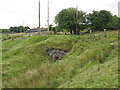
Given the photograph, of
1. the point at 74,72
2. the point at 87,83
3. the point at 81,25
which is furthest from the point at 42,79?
the point at 81,25

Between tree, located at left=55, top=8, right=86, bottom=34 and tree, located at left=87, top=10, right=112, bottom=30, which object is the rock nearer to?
tree, located at left=55, top=8, right=86, bottom=34

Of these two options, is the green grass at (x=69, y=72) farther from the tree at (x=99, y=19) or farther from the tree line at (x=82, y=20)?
the tree at (x=99, y=19)

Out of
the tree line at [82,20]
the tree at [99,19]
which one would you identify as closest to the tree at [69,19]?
the tree line at [82,20]

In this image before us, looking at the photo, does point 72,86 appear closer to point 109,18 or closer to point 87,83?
point 87,83

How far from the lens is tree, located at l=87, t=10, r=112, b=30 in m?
37.4

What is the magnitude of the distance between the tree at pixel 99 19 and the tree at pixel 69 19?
6.33ft

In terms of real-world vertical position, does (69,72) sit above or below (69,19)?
below

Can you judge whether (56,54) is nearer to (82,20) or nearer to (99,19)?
(82,20)

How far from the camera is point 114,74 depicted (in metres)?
9.96

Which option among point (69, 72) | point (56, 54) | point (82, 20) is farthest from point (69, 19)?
point (69, 72)

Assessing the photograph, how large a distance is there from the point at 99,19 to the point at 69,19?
6259mm

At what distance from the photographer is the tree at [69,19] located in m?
37.1

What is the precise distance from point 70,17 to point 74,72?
26934 millimetres

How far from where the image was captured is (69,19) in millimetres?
38062
